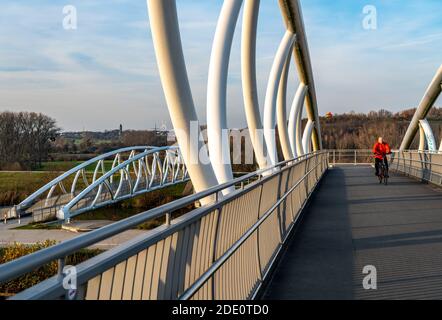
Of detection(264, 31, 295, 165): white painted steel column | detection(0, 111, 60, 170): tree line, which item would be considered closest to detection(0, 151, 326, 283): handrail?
detection(264, 31, 295, 165): white painted steel column

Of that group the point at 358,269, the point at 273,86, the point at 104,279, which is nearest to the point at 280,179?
the point at 358,269

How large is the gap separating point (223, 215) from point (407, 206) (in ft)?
30.3

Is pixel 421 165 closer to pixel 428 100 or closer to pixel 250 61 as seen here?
pixel 250 61

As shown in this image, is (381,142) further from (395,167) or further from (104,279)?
(104,279)

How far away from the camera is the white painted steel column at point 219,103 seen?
427 inches

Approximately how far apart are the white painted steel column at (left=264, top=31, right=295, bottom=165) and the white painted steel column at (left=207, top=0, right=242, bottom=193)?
212 inches

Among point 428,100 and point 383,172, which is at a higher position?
point 428,100

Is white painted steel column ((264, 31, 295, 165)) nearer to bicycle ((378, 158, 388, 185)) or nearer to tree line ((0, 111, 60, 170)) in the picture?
bicycle ((378, 158, 388, 185))

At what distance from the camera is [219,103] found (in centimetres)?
1103

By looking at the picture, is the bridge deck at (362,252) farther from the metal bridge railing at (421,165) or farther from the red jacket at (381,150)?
the red jacket at (381,150)

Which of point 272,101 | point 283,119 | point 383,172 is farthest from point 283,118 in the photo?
point 383,172

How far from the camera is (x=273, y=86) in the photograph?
1886 cm

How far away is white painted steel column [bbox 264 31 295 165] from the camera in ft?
56.3

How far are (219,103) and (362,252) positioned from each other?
188 inches
